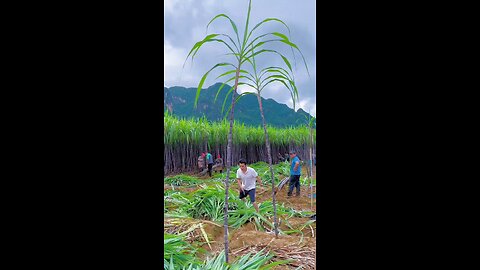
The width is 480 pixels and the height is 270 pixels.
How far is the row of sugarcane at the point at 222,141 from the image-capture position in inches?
90.6

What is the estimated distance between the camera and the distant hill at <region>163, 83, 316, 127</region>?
1438 mm

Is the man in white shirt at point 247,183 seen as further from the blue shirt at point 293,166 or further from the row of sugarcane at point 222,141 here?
the blue shirt at point 293,166

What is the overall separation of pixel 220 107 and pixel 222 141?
2.45ft

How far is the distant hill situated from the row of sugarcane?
17cm

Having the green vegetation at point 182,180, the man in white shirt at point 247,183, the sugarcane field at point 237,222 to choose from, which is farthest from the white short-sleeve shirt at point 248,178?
the green vegetation at point 182,180

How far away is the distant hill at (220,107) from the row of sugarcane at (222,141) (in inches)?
6.8

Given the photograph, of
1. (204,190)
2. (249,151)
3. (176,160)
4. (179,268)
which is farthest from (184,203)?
(176,160)

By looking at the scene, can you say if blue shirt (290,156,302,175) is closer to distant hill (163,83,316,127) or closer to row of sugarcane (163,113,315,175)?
row of sugarcane (163,113,315,175)

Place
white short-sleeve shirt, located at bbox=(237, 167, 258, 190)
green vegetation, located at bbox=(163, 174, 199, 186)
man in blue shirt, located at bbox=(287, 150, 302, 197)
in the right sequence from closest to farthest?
1. white short-sleeve shirt, located at bbox=(237, 167, 258, 190)
2. green vegetation, located at bbox=(163, 174, 199, 186)
3. man in blue shirt, located at bbox=(287, 150, 302, 197)

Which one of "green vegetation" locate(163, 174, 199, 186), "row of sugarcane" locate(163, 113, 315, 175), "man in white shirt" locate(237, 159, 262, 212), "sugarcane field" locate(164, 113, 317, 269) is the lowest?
"sugarcane field" locate(164, 113, 317, 269)

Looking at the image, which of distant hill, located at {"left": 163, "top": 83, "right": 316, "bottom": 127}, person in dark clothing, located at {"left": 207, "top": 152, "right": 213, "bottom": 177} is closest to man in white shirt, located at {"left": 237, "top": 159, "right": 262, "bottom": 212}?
distant hill, located at {"left": 163, "top": 83, "right": 316, "bottom": 127}

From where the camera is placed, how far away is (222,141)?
2396mm

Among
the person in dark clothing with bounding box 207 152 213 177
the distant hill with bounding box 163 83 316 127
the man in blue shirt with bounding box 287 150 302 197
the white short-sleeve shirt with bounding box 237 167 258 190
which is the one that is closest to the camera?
the distant hill with bounding box 163 83 316 127

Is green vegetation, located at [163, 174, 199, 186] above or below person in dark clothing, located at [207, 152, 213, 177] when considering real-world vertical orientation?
below
